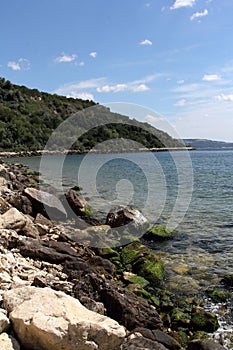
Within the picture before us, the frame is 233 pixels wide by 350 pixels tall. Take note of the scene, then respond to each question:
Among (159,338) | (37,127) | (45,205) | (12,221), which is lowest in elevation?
(159,338)

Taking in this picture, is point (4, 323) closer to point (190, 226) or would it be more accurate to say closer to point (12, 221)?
point (12, 221)

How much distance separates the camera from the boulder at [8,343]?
4.78 m

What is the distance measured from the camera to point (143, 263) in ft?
37.2

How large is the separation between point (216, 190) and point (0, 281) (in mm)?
26879

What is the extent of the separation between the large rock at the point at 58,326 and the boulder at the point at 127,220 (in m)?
9.80

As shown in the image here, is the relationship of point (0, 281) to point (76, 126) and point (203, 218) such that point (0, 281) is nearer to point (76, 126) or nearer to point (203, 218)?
point (203, 218)

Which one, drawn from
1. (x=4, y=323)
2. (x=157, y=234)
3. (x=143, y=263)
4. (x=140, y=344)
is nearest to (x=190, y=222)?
(x=157, y=234)

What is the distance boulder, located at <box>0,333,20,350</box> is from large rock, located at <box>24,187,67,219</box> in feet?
33.0

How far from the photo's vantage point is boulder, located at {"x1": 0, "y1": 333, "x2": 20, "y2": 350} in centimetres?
478

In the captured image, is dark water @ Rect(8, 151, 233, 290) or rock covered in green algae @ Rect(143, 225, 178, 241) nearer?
dark water @ Rect(8, 151, 233, 290)

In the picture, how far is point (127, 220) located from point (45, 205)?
3.60 metres

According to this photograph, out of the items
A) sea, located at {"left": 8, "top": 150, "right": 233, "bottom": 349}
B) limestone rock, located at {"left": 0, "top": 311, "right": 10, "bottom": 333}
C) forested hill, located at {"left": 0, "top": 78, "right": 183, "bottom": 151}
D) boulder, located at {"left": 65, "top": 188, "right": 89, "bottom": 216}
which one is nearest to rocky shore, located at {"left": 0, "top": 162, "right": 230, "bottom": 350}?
limestone rock, located at {"left": 0, "top": 311, "right": 10, "bottom": 333}

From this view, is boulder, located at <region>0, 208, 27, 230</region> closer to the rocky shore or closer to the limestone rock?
the rocky shore

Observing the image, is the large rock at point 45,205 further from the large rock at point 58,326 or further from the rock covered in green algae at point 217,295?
the large rock at point 58,326
